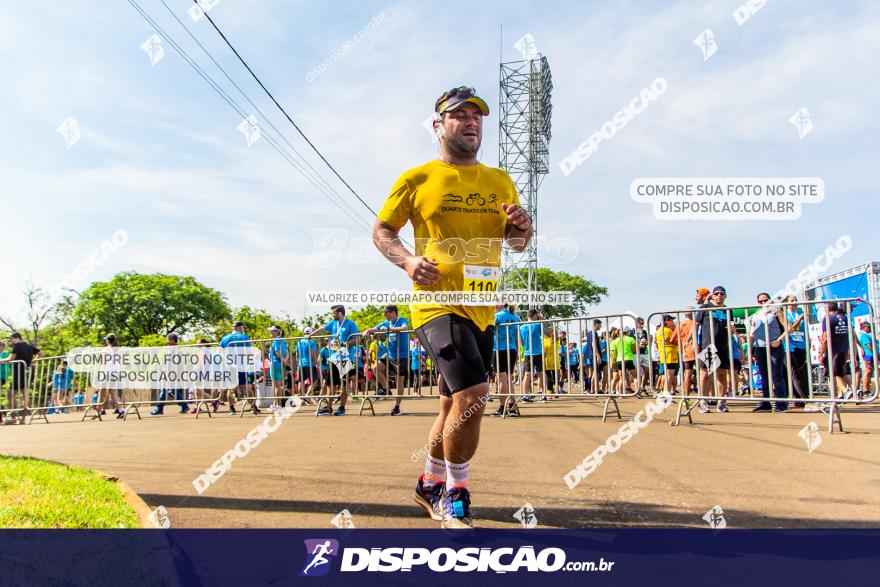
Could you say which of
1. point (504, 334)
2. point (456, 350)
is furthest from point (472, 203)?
point (504, 334)

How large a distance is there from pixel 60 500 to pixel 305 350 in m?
8.34

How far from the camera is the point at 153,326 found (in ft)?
187

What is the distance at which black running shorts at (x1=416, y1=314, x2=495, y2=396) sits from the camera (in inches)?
122

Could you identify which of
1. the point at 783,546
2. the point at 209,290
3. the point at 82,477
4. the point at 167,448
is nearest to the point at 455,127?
the point at 783,546

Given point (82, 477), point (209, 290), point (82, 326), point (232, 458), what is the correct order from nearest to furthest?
point (82, 477), point (232, 458), point (82, 326), point (209, 290)

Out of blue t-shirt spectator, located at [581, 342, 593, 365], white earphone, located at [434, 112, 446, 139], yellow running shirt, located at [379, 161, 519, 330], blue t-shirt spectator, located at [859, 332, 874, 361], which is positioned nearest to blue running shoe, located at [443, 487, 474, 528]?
yellow running shirt, located at [379, 161, 519, 330]

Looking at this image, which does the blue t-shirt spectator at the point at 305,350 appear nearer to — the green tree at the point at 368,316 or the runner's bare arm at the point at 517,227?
the runner's bare arm at the point at 517,227

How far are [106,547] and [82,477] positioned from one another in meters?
1.89

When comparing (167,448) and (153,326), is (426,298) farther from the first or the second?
(153,326)

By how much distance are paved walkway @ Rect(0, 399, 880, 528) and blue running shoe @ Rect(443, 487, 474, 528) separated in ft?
0.80

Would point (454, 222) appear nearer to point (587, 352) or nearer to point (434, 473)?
point (434, 473)

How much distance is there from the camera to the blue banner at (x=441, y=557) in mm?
2350

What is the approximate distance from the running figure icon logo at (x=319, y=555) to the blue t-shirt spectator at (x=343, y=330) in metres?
8.30

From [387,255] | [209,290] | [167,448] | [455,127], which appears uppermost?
[209,290]
